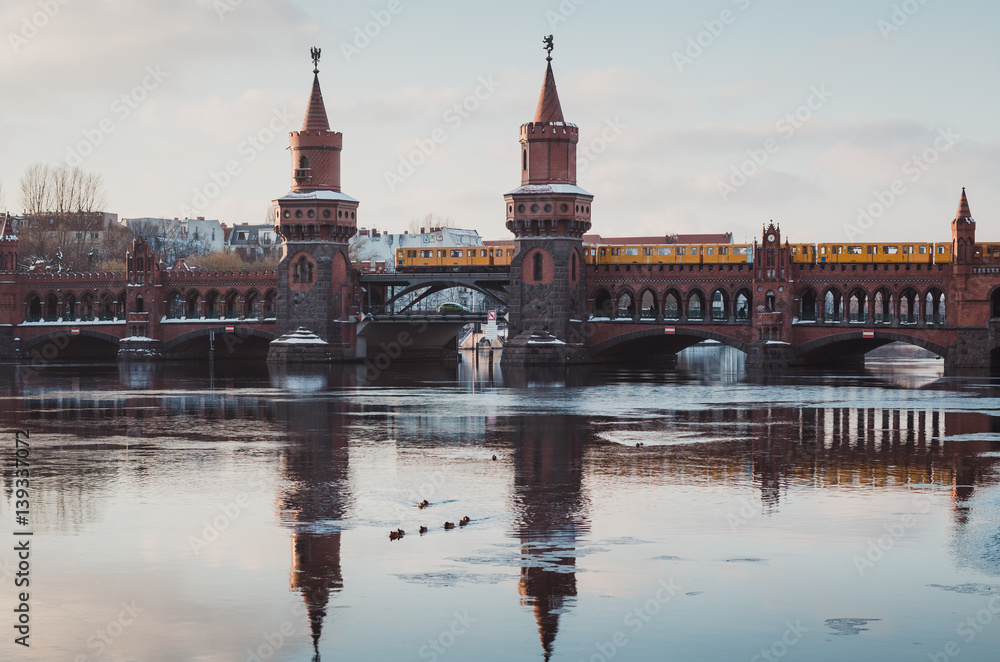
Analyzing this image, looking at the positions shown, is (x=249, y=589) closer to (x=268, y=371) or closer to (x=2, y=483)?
(x=2, y=483)

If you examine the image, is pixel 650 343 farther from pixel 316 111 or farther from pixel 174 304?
Result: pixel 174 304

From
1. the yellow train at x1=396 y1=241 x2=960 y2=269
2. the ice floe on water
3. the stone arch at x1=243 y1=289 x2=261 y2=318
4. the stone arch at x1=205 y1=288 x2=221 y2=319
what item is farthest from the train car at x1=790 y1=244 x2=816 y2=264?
the ice floe on water

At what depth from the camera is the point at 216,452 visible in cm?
3419

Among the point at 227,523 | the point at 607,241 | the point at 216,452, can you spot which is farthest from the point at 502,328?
the point at 227,523

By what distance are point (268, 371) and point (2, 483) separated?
5451 cm

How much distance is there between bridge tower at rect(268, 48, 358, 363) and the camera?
9206cm

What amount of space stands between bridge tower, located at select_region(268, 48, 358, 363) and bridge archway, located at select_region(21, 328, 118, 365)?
63.4 feet

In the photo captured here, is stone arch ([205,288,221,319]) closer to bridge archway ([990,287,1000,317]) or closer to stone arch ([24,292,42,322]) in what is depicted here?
stone arch ([24,292,42,322])

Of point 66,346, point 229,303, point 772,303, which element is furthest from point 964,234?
point 66,346

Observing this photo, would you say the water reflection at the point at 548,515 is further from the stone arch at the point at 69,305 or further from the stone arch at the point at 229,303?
the stone arch at the point at 69,305

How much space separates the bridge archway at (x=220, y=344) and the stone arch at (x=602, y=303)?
24.6m

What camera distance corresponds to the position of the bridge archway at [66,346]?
104 meters

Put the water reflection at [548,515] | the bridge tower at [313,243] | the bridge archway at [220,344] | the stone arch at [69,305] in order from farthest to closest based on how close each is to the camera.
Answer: the stone arch at [69,305]
the bridge archway at [220,344]
the bridge tower at [313,243]
the water reflection at [548,515]

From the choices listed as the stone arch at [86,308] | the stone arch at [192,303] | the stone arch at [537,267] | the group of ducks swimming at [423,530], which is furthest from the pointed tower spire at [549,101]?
the group of ducks swimming at [423,530]
